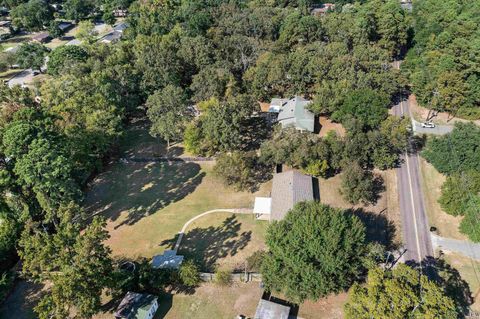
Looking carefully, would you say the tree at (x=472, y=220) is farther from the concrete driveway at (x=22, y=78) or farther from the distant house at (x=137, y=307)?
the concrete driveway at (x=22, y=78)

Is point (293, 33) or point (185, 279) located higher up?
point (293, 33)

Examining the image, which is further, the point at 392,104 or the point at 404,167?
the point at 392,104

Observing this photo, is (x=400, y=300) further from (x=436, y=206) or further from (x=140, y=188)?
(x=140, y=188)

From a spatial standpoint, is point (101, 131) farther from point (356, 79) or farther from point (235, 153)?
point (356, 79)

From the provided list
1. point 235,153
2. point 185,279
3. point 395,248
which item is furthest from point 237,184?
point 395,248

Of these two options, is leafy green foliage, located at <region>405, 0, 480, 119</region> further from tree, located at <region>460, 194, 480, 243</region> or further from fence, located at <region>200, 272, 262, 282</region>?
fence, located at <region>200, 272, 262, 282</region>

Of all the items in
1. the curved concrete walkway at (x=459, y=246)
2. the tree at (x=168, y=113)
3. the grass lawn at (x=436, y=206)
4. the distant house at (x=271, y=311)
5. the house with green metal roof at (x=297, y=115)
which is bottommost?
the curved concrete walkway at (x=459, y=246)

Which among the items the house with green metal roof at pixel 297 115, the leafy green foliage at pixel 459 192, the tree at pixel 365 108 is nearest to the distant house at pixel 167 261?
the house with green metal roof at pixel 297 115
